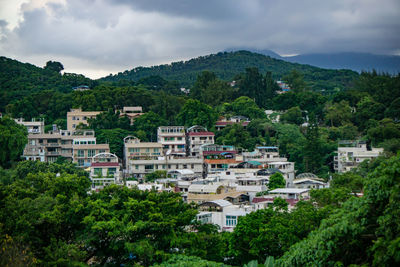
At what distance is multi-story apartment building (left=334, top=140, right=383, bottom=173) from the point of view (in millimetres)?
38688

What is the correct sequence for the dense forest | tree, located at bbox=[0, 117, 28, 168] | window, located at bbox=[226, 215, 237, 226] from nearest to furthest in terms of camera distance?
the dense forest → window, located at bbox=[226, 215, 237, 226] → tree, located at bbox=[0, 117, 28, 168]

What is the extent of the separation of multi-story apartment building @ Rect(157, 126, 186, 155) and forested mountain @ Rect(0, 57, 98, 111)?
17.4 metres

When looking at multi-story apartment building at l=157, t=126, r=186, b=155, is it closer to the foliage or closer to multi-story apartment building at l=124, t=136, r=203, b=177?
multi-story apartment building at l=124, t=136, r=203, b=177

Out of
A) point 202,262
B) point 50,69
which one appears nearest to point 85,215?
point 202,262

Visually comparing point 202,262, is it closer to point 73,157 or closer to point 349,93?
point 73,157

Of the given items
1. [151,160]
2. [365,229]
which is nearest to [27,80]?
[151,160]

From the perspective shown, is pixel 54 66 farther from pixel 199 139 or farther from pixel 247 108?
pixel 199 139

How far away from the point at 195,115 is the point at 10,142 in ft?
50.9

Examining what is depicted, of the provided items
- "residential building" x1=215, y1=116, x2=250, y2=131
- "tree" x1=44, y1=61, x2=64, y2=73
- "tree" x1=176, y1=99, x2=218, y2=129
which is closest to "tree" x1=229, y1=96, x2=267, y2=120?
"residential building" x1=215, y1=116, x2=250, y2=131

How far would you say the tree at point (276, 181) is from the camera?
34.4m

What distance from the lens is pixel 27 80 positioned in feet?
198

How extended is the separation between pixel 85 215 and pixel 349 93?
3754 centimetres

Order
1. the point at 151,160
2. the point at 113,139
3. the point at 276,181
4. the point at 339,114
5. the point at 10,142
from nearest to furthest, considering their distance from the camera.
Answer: the point at 276,181
the point at 10,142
the point at 151,160
the point at 113,139
the point at 339,114

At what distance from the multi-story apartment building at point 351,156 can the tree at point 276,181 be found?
5.96 meters
